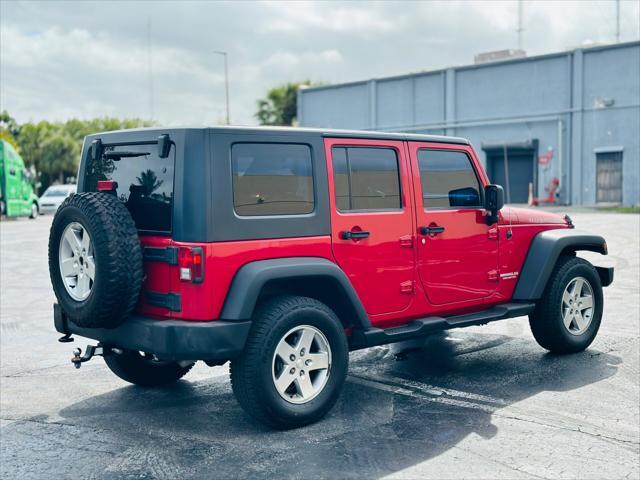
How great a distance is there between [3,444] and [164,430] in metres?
0.98

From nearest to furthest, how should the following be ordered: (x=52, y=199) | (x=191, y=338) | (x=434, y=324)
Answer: (x=191, y=338) < (x=434, y=324) < (x=52, y=199)

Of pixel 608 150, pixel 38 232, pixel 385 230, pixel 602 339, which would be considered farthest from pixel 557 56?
pixel 385 230

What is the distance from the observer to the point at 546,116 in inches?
1452

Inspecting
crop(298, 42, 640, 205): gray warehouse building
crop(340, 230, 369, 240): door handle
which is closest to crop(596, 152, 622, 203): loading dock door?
crop(298, 42, 640, 205): gray warehouse building

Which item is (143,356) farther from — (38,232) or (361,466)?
(38,232)

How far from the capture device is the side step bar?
5469 millimetres

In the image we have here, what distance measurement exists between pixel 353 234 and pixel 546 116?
1327 inches

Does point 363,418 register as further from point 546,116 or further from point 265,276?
Answer: point 546,116

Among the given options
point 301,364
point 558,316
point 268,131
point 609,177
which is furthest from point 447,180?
point 609,177

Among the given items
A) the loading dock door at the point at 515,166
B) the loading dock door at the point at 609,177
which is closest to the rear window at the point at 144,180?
the loading dock door at the point at 609,177

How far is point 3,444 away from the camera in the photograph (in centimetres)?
483

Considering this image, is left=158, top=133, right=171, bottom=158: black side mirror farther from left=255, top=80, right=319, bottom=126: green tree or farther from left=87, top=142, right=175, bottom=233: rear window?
left=255, top=80, right=319, bottom=126: green tree

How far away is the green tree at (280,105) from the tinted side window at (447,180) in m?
58.3

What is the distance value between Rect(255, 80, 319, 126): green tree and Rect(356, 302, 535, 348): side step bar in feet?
192
